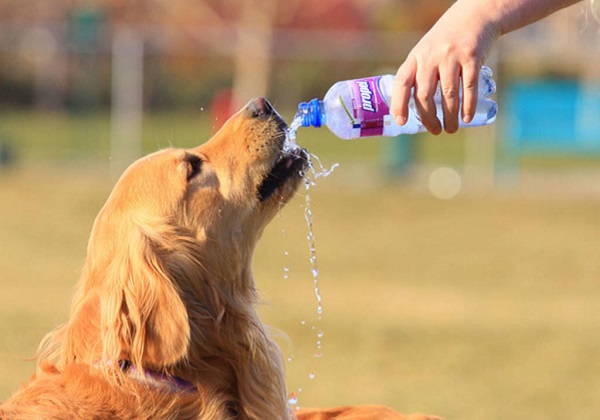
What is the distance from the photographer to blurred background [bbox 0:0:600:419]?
7832 mm

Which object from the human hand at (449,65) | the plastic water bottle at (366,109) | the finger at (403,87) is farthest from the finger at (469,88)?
the plastic water bottle at (366,109)

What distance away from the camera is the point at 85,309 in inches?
153

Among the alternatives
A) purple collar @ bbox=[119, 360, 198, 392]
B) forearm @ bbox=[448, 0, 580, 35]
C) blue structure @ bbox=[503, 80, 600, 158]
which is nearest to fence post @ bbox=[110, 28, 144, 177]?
blue structure @ bbox=[503, 80, 600, 158]

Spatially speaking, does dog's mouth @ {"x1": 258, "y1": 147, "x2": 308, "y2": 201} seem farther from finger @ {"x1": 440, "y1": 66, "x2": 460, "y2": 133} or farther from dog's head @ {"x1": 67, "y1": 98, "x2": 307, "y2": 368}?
finger @ {"x1": 440, "y1": 66, "x2": 460, "y2": 133}

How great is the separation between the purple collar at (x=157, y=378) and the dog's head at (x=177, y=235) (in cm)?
4

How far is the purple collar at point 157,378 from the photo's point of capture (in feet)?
12.2

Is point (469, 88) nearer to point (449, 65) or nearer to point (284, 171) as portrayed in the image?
point (449, 65)

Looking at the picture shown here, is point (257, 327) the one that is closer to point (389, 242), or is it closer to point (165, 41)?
point (389, 242)

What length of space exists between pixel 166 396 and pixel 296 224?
1195 cm

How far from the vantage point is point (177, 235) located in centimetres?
408

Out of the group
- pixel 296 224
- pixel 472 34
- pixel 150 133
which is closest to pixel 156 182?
pixel 472 34

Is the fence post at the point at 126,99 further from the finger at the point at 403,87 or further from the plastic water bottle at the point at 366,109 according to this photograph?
the finger at the point at 403,87

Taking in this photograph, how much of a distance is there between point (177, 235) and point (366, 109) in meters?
0.84

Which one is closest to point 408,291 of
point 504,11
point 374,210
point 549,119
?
point 374,210
